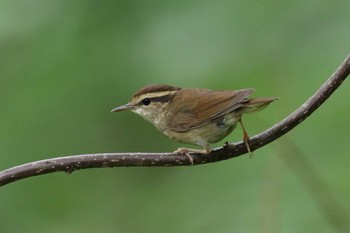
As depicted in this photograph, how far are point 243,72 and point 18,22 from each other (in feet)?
3.27

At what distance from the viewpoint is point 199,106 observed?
4.02 m

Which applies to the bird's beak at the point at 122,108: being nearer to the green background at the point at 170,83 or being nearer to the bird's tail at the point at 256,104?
the green background at the point at 170,83

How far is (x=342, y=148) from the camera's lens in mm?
3295

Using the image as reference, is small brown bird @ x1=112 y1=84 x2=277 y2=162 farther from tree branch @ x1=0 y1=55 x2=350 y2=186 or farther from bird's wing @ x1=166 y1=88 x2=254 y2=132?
tree branch @ x1=0 y1=55 x2=350 y2=186

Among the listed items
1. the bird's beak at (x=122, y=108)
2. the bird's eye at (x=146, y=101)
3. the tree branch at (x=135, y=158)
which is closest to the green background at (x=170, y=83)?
the bird's beak at (x=122, y=108)

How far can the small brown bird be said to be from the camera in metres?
3.72

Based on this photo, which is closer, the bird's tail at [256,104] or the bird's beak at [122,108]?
the bird's tail at [256,104]

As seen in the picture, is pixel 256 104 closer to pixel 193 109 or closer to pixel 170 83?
pixel 170 83

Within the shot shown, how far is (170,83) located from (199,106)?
0.21 metres

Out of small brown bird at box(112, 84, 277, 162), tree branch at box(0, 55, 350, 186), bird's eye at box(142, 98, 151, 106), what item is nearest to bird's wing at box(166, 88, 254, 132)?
small brown bird at box(112, 84, 277, 162)

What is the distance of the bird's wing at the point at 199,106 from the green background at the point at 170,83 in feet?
0.25

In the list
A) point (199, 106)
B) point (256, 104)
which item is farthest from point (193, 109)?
point (256, 104)

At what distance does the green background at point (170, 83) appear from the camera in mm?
3352

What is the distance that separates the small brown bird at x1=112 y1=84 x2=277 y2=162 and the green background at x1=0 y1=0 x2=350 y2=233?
62 millimetres
